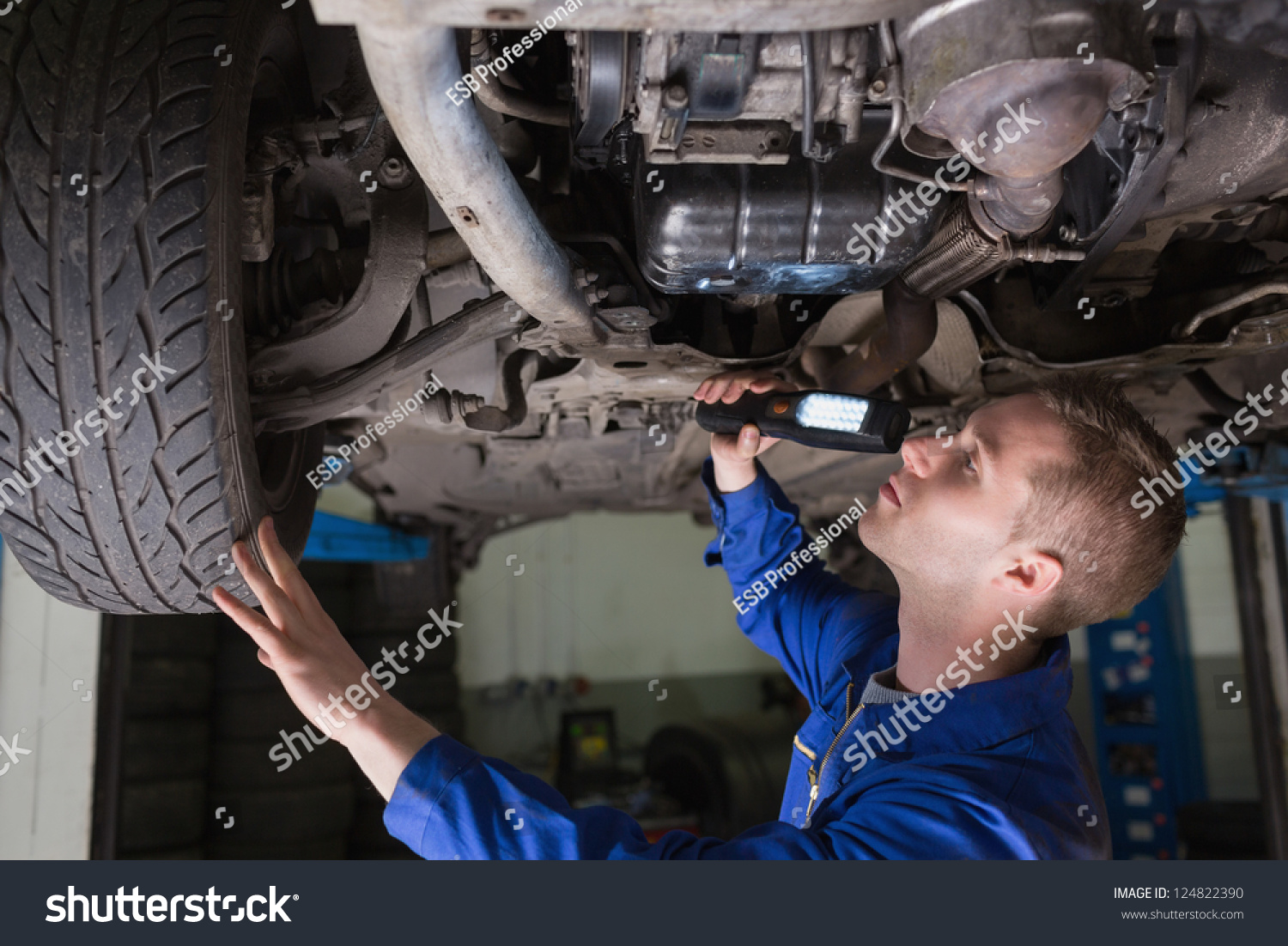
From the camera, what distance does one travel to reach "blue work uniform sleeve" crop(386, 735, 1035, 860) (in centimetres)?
85

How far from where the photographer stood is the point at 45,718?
272 cm

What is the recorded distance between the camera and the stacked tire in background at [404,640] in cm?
318

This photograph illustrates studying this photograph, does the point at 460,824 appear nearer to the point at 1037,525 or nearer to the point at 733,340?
the point at 1037,525

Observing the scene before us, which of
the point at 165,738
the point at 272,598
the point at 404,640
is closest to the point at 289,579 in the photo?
the point at 272,598

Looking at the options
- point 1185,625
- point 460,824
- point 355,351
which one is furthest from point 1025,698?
point 1185,625

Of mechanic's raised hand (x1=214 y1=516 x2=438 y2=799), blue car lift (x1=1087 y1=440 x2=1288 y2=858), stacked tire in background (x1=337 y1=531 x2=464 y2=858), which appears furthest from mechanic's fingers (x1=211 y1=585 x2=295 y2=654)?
blue car lift (x1=1087 y1=440 x2=1288 y2=858)

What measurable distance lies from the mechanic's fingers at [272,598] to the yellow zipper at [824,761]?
0.74 meters

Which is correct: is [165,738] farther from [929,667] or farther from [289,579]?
[929,667]

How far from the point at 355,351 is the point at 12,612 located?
7.06 ft

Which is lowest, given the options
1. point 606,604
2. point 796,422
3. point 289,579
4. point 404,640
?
point 289,579

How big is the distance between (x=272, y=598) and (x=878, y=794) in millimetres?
721

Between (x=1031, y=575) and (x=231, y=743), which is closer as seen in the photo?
(x=1031, y=575)

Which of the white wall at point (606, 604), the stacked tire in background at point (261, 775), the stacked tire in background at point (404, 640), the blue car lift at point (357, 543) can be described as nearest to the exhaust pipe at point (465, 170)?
the blue car lift at point (357, 543)

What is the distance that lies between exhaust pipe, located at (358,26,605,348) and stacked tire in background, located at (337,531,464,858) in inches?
82.1
